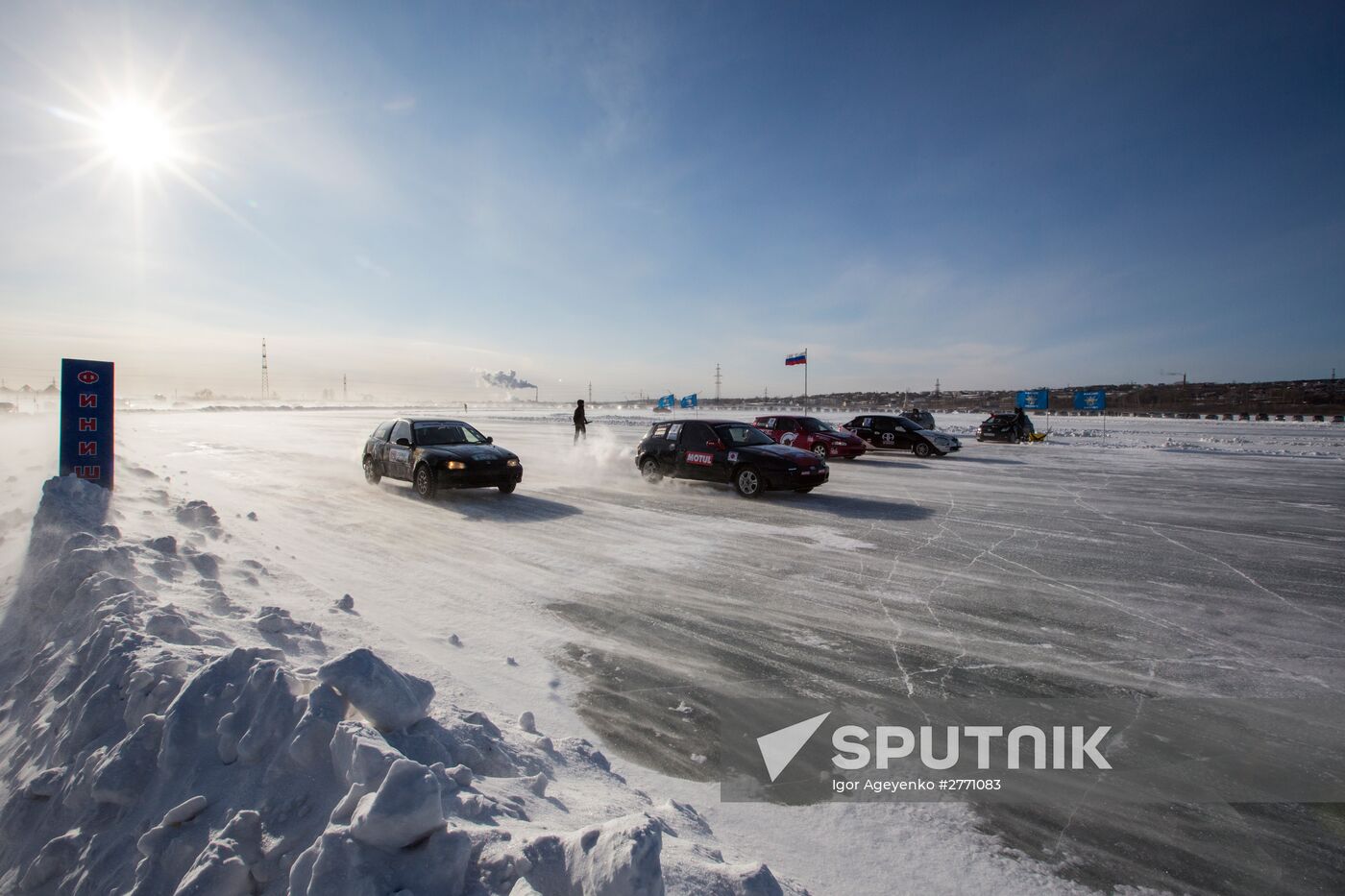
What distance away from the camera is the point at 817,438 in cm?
1878

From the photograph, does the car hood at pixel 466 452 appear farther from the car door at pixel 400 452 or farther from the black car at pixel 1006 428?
the black car at pixel 1006 428

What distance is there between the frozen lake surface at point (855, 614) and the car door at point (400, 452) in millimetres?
403

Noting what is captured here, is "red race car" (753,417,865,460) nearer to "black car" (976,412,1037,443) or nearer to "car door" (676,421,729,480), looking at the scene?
"car door" (676,421,729,480)

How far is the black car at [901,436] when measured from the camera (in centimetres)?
2067

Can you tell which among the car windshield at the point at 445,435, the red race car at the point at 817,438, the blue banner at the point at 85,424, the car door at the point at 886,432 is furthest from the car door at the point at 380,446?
the car door at the point at 886,432

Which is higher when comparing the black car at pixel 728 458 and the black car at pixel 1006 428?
the black car at pixel 1006 428

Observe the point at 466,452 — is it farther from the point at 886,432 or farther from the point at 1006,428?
the point at 1006,428

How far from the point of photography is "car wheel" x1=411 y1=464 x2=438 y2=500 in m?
10.6

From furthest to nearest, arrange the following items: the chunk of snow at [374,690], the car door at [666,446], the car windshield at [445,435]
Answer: the car door at [666,446] < the car windshield at [445,435] < the chunk of snow at [374,690]

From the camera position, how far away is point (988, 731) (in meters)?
3.35

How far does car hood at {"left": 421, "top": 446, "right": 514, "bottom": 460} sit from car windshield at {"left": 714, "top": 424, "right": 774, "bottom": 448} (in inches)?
178

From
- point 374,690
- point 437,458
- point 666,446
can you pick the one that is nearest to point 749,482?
point 666,446

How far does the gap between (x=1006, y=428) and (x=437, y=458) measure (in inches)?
1072

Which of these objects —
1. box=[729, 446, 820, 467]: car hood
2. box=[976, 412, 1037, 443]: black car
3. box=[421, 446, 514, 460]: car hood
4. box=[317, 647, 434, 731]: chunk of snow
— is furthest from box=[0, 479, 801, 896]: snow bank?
box=[976, 412, 1037, 443]: black car
